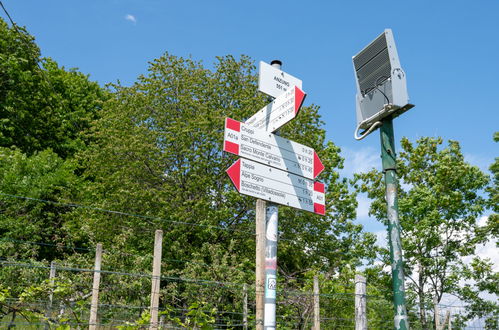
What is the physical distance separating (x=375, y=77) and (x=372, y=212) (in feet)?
52.4

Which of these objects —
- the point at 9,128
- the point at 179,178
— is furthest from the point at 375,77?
the point at 9,128

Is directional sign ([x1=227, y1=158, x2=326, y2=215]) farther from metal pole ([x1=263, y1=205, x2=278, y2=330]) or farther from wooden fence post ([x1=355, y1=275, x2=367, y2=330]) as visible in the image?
wooden fence post ([x1=355, y1=275, x2=367, y2=330])

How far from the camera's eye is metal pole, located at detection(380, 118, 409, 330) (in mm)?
4230

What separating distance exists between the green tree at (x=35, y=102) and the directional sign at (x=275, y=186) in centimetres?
1925

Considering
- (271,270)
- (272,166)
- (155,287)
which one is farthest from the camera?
(155,287)

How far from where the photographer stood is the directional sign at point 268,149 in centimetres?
437

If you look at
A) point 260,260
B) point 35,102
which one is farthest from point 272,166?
point 35,102

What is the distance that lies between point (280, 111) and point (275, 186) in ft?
2.31

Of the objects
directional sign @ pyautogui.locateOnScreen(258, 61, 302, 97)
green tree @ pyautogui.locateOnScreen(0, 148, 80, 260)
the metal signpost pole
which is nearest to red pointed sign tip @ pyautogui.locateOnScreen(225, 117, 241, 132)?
directional sign @ pyautogui.locateOnScreen(258, 61, 302, 97)

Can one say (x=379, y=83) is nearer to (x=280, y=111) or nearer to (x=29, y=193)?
(x=280, y=111)

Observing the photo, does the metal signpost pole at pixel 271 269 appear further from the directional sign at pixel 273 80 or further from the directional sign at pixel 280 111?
the directional sign at pixel 273 80

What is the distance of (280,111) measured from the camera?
4.54 metres

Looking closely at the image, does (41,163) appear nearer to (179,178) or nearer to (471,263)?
(179,178)

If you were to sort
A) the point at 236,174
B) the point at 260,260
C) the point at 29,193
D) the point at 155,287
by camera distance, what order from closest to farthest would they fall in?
1. the point at 236,174
2. the point at 260,260
3. the point at 155,287
4. the point at 29,193
